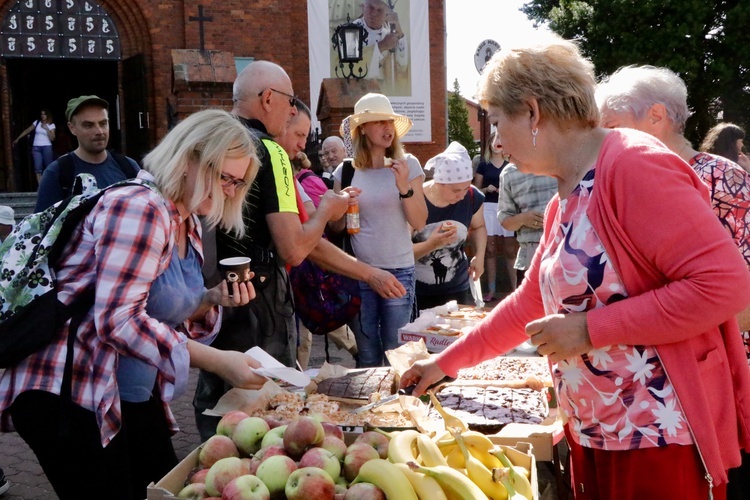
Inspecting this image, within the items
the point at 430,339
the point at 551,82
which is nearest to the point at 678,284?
the point at 551,82

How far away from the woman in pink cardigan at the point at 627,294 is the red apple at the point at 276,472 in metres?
0.78

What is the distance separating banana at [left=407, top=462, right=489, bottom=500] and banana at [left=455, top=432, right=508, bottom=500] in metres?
0.08

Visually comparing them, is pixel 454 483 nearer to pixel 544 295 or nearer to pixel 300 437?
pixel 300 437

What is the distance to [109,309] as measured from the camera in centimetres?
221

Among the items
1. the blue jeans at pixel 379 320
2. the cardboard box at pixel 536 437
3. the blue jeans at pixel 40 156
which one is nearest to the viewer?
the cardboard box at pixel 536 437

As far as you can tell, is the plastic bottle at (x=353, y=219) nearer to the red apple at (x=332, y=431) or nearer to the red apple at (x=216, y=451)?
the red apple at (x=332, y=431)

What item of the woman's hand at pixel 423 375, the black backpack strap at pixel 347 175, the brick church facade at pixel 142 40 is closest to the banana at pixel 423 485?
the woman's hand at pixel 423 375

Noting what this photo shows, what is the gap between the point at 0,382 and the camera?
7.72 ft

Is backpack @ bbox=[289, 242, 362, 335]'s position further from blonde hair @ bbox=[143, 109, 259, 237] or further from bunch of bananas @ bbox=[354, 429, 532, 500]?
bunch of bananas @ bbox=[354, 429, 532, 500]

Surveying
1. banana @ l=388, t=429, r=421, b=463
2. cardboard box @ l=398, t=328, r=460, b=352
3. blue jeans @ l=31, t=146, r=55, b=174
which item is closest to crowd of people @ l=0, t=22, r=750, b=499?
banana @ l=388, t=429, r=421, b=463

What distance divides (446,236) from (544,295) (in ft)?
9.91

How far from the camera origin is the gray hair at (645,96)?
9.55 ft

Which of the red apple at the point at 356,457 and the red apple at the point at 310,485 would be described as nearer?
the red apple at the point at 310,485

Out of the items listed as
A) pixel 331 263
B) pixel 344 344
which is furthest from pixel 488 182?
pixel 331 263
